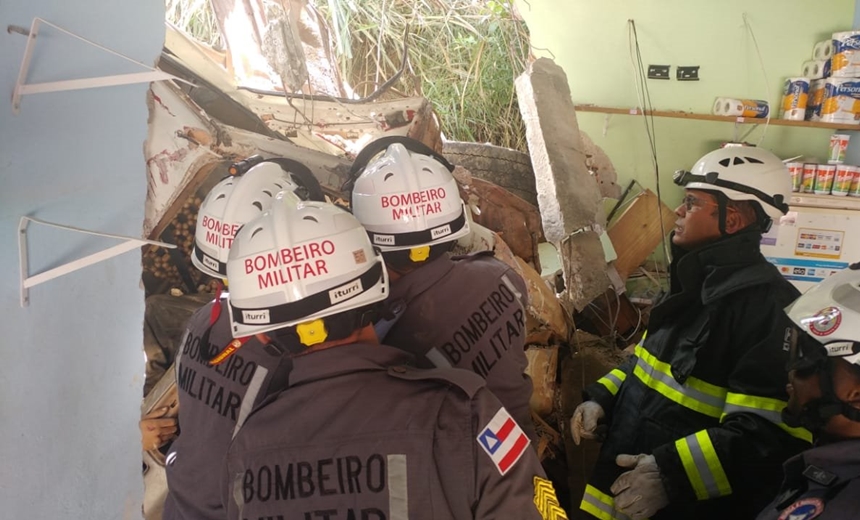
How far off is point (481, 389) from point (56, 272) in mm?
1236

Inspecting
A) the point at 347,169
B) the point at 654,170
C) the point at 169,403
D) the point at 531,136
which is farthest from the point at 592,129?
the point at 169,403

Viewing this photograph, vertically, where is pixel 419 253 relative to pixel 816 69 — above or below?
below

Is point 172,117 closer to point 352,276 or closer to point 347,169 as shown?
point 347,169

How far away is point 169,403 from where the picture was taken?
1944 millimetres

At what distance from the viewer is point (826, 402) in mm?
1387

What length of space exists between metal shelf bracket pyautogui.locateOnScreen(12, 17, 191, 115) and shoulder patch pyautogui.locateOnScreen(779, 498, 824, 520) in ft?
6.85

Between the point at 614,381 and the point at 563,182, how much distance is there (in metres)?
1.47

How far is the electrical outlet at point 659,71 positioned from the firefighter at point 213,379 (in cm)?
397

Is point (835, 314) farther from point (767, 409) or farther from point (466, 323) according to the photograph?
point (466, 323)

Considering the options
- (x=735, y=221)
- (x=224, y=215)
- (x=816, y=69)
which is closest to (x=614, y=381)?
(x=735, y=221)

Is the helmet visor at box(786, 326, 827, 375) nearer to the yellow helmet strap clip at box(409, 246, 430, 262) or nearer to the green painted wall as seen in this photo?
the yellow helmet strap clip at box(409, 246, 430, 262)

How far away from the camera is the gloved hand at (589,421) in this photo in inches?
92.4

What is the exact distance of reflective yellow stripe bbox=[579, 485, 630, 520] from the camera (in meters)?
2.15

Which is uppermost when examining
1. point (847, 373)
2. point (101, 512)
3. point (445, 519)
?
point (847, 373)
